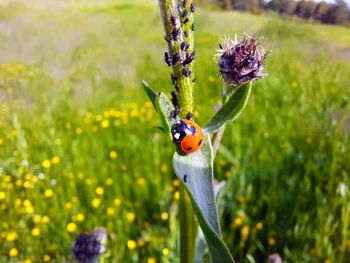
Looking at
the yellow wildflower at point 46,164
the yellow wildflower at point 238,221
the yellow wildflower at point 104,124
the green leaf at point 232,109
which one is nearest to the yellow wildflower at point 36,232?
the yellow wildflower at point 46,164

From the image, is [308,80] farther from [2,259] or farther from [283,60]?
[2,259]

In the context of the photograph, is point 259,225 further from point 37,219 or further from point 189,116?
point 189,116

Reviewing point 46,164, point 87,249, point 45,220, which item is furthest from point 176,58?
point 46,164

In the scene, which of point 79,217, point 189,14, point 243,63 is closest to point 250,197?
point 79,217

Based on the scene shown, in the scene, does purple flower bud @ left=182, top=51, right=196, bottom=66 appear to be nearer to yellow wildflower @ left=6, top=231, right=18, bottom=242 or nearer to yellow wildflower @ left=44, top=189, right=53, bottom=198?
yellow wildflower @ left=6, top=231, right=18, bottom=242

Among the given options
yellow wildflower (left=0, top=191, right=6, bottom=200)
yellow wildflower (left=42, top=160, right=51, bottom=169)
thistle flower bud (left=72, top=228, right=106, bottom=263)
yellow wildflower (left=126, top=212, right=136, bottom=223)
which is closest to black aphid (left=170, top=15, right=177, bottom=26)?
thistle flower bud (left=72, top=228, right=106, bottom=263)

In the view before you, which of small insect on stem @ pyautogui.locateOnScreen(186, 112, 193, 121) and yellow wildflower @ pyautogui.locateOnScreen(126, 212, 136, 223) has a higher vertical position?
small insect on stem @ pyautogui.locateOnScreen(186, 112, 193, 121)

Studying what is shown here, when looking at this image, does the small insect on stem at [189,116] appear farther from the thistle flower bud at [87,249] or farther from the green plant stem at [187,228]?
the thistle flower bud at [87,249]
